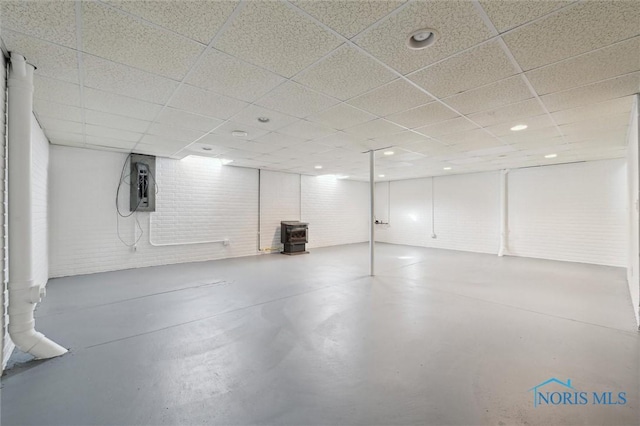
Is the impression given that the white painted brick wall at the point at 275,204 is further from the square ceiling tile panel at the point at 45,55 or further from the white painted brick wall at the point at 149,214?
the square ceiling tile panel at the point at 45,55

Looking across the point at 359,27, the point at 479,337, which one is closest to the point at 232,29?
the point at 359,27

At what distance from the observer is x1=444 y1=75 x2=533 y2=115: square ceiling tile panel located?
258cm

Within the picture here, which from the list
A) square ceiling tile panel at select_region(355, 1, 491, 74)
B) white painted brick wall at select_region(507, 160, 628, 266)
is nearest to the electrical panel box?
square ceiling tile panel at select_region(355, 1, 491, 74)

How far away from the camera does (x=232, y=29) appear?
1800 mm

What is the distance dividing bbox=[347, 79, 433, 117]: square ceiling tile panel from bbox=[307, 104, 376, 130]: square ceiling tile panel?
5.2 inches

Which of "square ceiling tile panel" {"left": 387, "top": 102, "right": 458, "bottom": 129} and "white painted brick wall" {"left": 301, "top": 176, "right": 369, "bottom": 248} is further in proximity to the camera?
"white painted brick wall" {"left": 301, "top": 176, "right": 369, "bottom": 248}

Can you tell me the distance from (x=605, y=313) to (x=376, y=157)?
4287 millimetres

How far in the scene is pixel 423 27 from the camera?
1771 mm

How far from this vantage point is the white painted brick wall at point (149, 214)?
491 centimetres

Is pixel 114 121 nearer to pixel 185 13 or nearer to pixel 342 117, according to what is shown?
pixel 185 13

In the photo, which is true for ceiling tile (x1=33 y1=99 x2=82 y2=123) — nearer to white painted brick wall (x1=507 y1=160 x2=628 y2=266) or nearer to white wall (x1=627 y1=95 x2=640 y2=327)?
white wall (x1=627 y1=95 x2=640 y2=327)

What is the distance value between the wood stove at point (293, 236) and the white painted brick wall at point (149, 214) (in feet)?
2.70

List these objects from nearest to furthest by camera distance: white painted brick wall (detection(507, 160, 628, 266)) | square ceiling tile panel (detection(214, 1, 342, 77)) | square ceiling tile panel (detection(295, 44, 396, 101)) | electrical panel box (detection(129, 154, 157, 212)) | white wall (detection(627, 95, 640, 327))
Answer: square ceiling tile panel (detection(214, 1, 342, 77))
square ceiling tile panel (detection(295, 44, 396, 101))
white wall (detection(627, 95, 640, 327))
electrical panel box (detection(129, 154, 157, 212))
white painted brick wall (detection(507, 160, 628, 266))

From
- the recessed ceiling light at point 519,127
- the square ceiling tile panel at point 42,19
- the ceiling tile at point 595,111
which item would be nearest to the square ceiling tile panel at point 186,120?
the square ceiling tile panel at point 42,19
